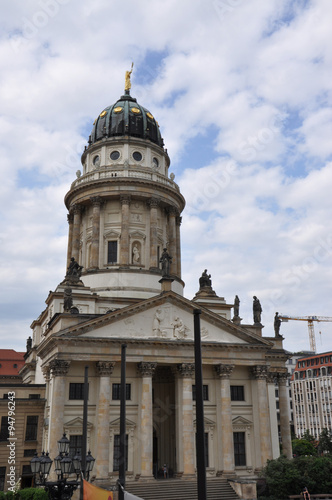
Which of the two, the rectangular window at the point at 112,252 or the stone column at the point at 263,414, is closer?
the stone column at the point at 263,414

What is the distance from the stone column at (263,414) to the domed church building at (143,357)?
9 centimetres

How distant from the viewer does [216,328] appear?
4397 cm

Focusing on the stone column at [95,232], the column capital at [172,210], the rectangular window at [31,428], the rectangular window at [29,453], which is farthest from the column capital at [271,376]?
the rectangular window at [29,453]

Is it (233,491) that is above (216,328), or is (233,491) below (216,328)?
below

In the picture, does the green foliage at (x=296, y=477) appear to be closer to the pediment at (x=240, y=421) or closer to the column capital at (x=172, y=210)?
the pediment at (x=240, y=421)

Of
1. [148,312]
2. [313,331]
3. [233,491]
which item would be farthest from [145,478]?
[313,331]

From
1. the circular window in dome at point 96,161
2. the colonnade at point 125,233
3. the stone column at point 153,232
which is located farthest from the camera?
the circular window in dome at point 96,161

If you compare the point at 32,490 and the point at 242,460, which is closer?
the point at 32,490

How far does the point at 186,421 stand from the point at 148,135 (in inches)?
1378

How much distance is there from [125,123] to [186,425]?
36.5 m

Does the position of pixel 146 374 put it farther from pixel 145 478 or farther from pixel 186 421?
pixel 145 478

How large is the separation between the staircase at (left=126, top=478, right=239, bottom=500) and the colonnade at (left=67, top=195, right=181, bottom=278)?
73.1 feet

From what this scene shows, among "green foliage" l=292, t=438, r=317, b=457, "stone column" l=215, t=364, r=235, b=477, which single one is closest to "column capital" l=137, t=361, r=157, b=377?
"stone column" l=215, t=364, r=235, b=477

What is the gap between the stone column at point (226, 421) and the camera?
40.9m
